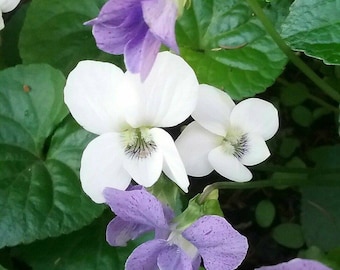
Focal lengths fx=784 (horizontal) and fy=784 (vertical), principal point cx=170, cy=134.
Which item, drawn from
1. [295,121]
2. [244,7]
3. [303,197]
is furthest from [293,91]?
[244,7]

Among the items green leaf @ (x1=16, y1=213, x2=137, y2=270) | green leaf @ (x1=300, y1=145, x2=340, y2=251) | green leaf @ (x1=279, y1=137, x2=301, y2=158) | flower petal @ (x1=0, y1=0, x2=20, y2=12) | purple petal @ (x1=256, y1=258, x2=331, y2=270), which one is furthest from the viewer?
green leaf @ (x1=279, y1=137, x2=301, y2=158)

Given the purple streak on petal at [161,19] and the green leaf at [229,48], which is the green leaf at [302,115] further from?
the purple streak on petal at [161,19]

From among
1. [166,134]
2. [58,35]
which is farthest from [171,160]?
[58,35]

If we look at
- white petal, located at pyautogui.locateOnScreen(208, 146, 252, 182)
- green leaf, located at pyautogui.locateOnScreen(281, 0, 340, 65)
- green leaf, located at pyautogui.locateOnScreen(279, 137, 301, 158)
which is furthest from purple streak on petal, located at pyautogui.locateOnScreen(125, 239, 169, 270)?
green leaf, located at pyautogui.locateOnScreen(279, 137, 301, 158)

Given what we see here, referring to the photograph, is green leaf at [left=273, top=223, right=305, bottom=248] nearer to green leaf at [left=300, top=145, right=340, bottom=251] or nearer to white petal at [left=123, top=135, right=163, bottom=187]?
green leaf at [left=300, top=145, right=340, bottom=251]

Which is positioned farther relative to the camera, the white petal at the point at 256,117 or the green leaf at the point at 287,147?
the green leaf at the point at 287,147

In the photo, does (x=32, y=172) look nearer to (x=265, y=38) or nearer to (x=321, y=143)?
(x=265, y=38)

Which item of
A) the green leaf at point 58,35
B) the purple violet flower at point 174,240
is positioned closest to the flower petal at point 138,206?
the purple violet flower at point 174,240
